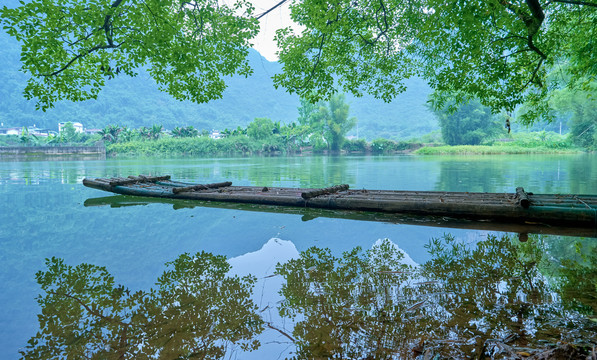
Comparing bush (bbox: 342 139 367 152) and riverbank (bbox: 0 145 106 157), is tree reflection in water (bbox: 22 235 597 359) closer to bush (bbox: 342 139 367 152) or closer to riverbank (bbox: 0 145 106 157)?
riverbank (bbox: 0 145 106 157)

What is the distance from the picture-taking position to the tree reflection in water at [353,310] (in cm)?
216

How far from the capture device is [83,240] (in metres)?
5.42

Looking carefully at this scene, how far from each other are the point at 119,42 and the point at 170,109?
142408mm

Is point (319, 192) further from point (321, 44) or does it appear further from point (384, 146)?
point (384, 146)

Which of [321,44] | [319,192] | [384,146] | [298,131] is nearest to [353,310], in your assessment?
[319,192]

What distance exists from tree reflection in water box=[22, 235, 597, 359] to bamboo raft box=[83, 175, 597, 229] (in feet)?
4.66

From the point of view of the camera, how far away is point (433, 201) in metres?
6.25

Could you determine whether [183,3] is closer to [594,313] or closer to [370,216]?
[370,216]

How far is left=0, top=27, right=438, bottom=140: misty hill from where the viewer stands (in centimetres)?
11556

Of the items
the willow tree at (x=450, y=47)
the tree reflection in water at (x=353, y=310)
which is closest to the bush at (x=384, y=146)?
the willow tree at (x=450, y=47)

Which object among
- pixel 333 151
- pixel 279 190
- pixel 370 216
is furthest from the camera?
pixel 333 151

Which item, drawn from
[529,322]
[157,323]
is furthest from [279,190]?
[529,322]

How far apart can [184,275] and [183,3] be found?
8368 mm

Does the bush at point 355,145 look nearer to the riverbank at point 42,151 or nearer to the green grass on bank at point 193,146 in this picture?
the green grass on bank at point 193,146
